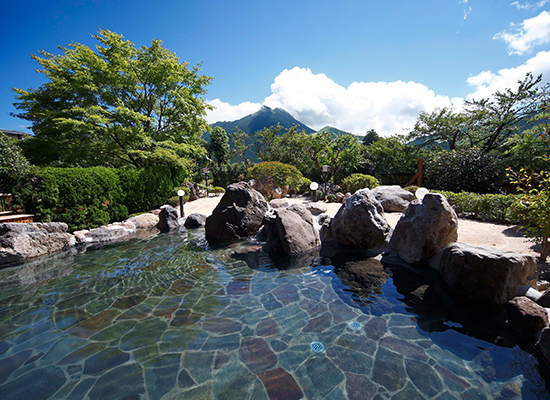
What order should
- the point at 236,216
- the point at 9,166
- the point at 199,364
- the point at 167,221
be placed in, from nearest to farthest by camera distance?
1. the point at 199,364
2. the point at 9,166
3. the point at 236,216
4. the point at 167,221

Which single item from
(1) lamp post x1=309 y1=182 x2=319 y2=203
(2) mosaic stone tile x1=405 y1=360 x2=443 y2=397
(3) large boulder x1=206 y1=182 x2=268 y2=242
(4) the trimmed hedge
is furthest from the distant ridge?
(2) mosaic stone tile x1=405 y1=360 x2=443 y2=397

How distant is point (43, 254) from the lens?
7328mm

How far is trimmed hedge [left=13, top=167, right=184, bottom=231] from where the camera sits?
8312mm

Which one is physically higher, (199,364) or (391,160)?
(391,160)

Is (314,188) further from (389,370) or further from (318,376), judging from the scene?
(318,376)

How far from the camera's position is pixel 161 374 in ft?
9.34

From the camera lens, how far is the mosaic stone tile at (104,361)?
2.91 metres

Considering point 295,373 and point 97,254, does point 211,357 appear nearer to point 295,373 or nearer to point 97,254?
point 295,373

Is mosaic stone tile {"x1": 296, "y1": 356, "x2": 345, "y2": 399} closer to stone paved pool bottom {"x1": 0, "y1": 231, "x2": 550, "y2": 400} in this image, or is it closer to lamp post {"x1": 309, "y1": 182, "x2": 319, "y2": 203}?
stone paved pool bottom {"x1": 0, "y1": 231, "x2": 550, "y2": 400}

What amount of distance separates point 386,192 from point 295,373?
1031 cm

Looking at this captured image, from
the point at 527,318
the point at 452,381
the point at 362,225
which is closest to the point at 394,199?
the point at 362,225

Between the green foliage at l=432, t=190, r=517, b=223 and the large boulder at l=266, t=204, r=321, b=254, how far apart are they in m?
6.24

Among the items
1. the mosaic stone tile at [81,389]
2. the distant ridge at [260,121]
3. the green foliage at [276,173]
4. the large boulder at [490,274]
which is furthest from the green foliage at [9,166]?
the distant ridge at [260,121]

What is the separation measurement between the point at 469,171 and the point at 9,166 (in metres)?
22.1
